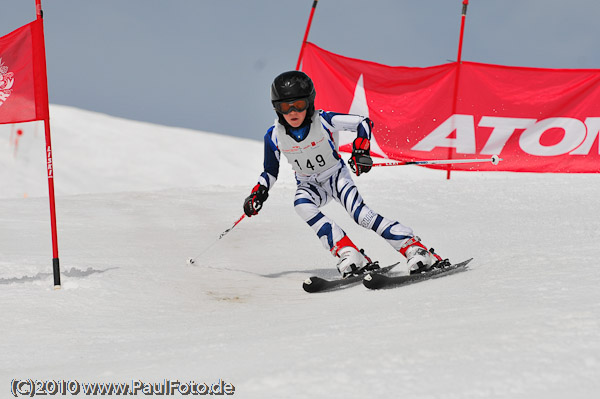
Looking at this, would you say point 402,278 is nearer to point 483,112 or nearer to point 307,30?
point 483,112

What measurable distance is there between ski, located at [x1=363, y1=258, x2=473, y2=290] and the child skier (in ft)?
0.32

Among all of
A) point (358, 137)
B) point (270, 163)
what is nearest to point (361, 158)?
point (358, 137)

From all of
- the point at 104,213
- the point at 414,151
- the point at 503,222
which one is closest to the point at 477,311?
the point at 503,222

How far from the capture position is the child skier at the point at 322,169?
4000 mm

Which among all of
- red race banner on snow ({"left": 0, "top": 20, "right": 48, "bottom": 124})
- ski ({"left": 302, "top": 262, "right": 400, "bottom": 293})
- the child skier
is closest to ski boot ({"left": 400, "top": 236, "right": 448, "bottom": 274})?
the child skier

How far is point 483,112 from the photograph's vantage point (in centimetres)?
904

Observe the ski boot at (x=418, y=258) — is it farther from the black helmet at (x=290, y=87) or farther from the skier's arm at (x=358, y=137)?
the black helmet at (x=290, y=87)

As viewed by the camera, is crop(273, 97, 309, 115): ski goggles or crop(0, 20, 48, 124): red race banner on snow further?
crop(0, 20, 48, 124): red race banner on snow

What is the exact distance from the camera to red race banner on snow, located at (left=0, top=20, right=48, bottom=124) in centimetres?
421

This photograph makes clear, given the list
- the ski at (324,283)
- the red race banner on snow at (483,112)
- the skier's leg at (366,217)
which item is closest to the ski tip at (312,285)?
the ski at (324,283)

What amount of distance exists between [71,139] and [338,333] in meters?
16.6

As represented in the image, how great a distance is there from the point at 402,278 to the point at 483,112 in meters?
6.01

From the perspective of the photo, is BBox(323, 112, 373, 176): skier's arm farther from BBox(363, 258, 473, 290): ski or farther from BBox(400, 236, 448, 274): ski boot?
BBox(363, 258, 473, 290): ski

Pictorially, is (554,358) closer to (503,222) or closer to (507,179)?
(503,222)
